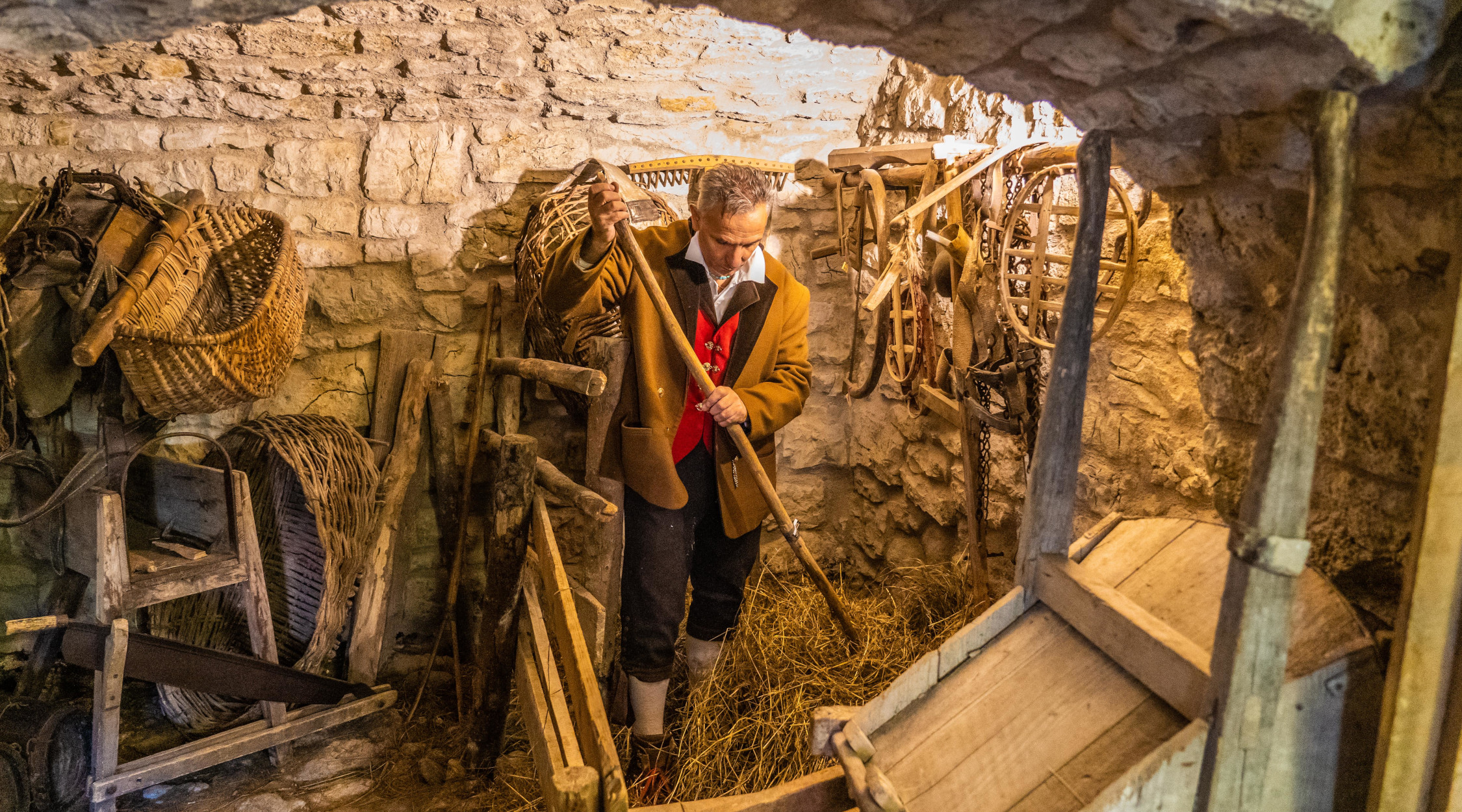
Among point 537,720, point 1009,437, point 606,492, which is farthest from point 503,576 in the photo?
point 1009,437

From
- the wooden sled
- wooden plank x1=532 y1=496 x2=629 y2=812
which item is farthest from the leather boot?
the wooden sled

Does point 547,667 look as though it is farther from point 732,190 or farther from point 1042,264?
point 1042,264

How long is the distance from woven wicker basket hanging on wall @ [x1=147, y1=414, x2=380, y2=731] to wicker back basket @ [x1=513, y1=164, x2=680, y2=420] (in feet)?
2.04

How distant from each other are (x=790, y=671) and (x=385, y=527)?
52.0 inches

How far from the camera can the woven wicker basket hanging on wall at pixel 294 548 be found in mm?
2570

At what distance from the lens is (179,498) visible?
A: 103 inches

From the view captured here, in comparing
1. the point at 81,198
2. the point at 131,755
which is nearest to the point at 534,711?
the point at 131,755

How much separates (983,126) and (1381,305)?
6.59 ft

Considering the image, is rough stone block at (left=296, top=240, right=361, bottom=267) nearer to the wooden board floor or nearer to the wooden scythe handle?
the wooden scythe handle

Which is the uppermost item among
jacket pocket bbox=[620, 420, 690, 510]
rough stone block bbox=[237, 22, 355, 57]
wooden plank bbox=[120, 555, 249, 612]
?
rough stone block bbox=[237, 22, 355, 57]

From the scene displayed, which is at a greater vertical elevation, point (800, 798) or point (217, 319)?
point (217, 319)

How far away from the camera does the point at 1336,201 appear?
0.99 metres

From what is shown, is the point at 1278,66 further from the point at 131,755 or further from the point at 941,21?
the point at 131,755

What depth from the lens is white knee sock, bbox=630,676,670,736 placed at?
2.57 metres
